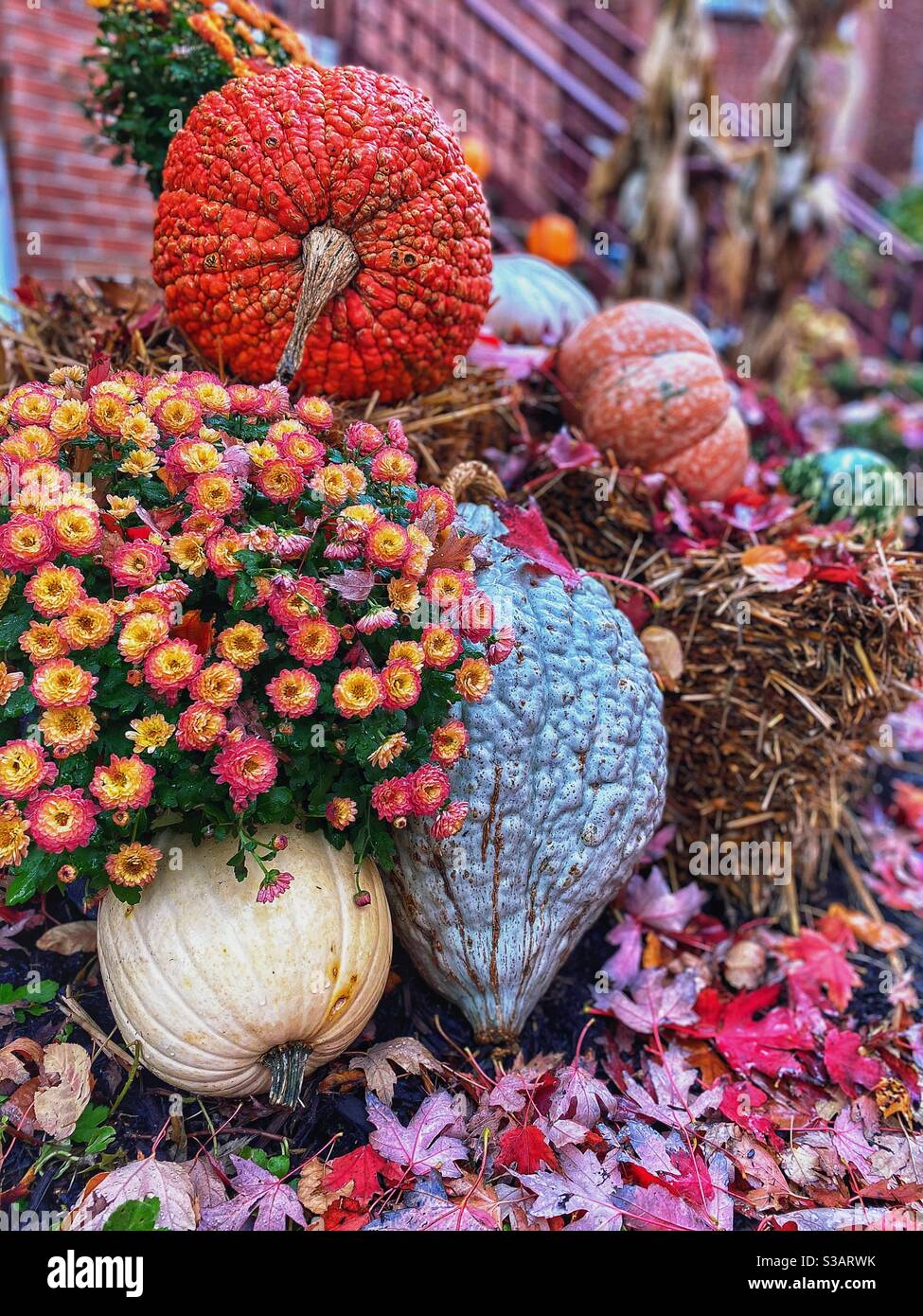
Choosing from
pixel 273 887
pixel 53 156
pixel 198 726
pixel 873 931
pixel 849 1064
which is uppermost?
pixel 53 156

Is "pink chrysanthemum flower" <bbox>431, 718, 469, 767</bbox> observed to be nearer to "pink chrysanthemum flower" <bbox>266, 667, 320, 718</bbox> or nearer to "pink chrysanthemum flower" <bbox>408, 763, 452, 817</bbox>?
"pink chrysanthemum flower" <bbox>408, 763, 452, 817</bbox>

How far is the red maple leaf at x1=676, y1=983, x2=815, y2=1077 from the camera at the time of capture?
175 cm

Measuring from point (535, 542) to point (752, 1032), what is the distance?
103 centimetres

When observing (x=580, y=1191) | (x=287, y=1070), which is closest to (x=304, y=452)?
(x=287, y=1070)

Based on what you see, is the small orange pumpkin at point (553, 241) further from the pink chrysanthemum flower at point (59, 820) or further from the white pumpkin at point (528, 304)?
the pink chrysanthemum flower at point (59, 820)

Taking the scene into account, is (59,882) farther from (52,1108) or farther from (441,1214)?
(441,1214)

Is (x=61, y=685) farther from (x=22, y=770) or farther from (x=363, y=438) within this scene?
(x=363, y=438)

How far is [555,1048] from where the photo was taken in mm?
1733

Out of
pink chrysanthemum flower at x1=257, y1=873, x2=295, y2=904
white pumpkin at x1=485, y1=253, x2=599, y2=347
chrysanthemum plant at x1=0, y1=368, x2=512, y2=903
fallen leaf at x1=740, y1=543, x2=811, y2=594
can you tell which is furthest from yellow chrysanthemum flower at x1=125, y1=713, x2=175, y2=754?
white pumpkin at x1=485, y1=253, x2=599, y2=347

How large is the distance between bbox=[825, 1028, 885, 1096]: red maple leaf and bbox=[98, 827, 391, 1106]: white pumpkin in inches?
37.2

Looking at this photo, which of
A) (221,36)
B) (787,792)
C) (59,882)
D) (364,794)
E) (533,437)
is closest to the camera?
(59,882)

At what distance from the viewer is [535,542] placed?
69.3 inches
